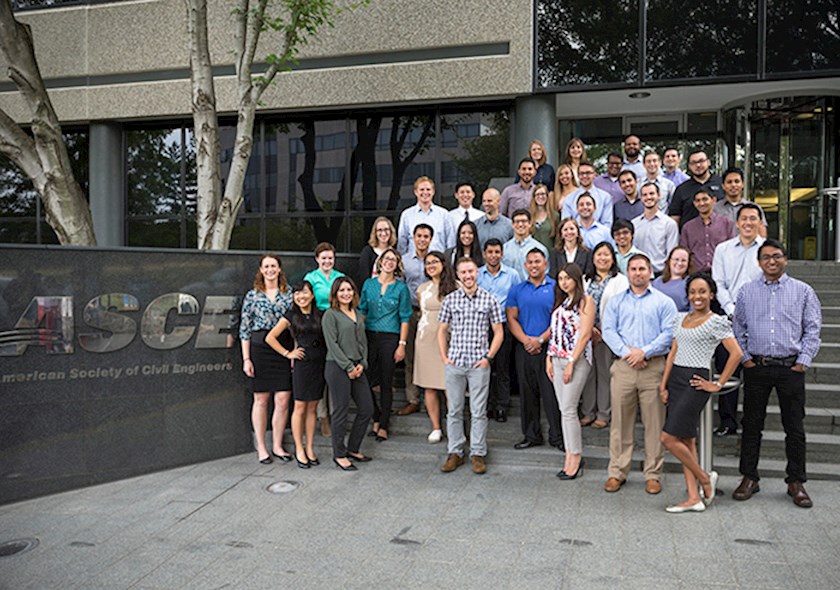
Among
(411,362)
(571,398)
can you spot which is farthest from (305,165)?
(571,398)

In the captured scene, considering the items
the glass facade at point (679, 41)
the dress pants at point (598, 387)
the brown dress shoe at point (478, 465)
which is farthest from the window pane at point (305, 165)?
the brown dress shoe at point (478, 465)

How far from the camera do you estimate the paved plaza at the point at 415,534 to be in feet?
15.4

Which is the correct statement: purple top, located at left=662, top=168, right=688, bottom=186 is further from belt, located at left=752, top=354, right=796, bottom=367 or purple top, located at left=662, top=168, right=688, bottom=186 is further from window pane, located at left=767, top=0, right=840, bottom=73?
belt, located at left=752, top=354, right=796, bottom=367

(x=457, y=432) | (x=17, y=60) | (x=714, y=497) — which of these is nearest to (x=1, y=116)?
(x=17, y=60)

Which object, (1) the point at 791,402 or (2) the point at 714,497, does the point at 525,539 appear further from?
Result: (1) the point at 791,402

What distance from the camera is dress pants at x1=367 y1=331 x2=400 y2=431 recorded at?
7.80 meters

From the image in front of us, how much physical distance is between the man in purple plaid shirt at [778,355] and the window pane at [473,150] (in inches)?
306

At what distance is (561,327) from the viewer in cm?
667

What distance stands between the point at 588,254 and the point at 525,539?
3.16 meters

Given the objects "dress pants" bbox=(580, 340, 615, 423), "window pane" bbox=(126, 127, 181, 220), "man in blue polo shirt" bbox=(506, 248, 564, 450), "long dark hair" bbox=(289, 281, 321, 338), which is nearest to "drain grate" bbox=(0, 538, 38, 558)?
"long dark hair" bbox=(289, 281, 321, 338)

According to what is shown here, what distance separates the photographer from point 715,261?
725 centimetres

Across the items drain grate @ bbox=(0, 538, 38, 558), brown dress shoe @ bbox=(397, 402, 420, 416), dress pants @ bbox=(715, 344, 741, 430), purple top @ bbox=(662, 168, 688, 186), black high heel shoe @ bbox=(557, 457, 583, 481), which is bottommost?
drain grate @ bbox=(0, 538, 38, 558)

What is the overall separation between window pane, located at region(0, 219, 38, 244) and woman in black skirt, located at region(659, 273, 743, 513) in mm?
14721

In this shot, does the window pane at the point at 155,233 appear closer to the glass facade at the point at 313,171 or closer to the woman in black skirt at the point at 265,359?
the glass facade at the point at 313,171
